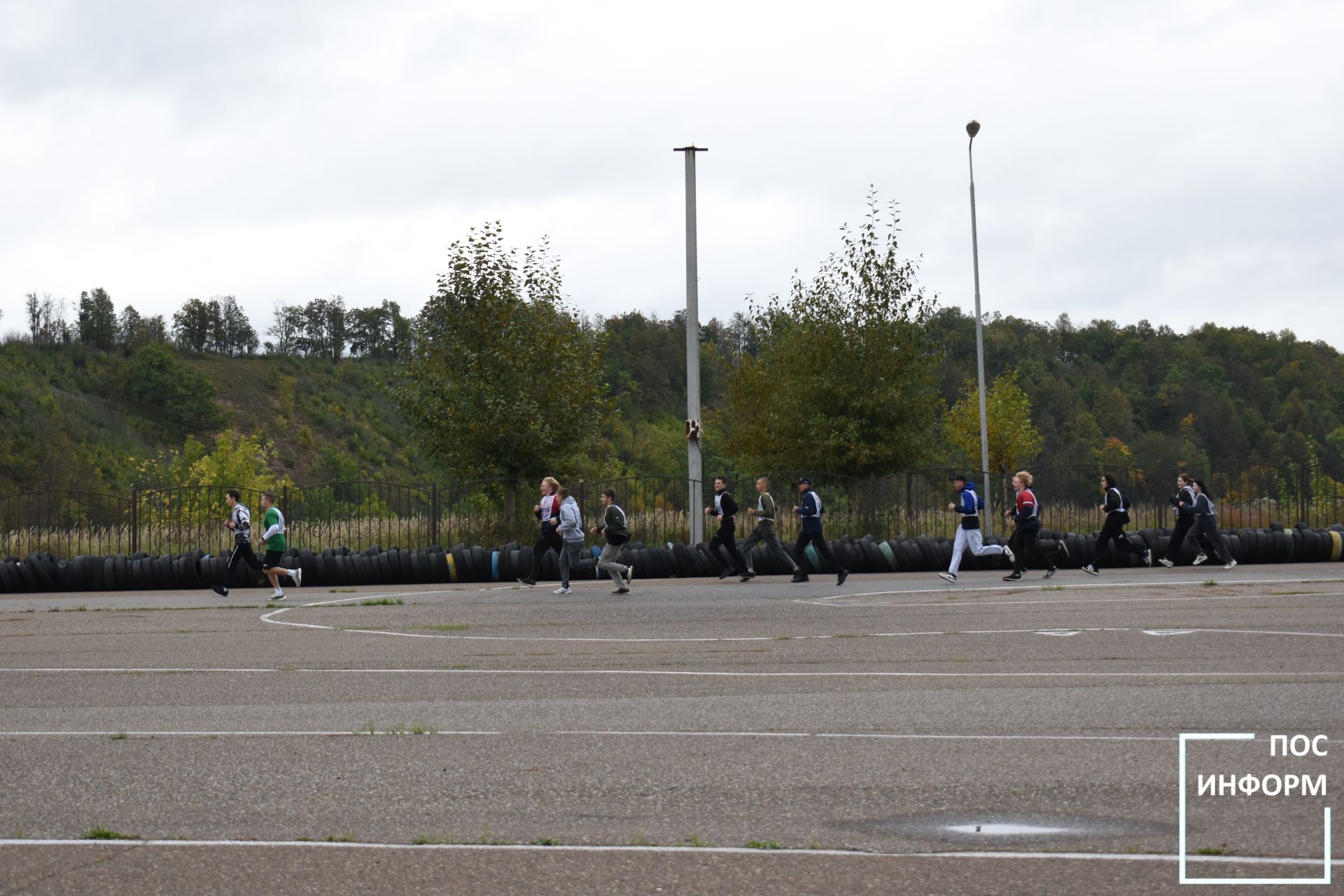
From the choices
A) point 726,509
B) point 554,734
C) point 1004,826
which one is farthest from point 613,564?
point 1004,826

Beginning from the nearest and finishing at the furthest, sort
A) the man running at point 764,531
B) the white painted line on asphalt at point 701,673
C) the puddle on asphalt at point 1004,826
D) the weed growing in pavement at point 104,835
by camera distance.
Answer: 1. the puddle on asphalt at point 1004,826
2. the weed growing in pavement at point 104,835
3. the white painted line on asphalt at point 701,673
4. the man running at point 764,531

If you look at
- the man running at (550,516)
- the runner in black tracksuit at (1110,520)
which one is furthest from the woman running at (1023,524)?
the man running at (550,516)

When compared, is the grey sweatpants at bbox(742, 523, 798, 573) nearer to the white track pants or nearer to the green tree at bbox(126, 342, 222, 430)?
the white track pants

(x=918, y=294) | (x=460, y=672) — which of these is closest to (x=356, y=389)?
(x=918, y=294)

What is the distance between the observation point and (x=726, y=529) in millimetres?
23109

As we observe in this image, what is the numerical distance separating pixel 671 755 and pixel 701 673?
12.0 feet

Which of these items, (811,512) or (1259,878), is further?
(811,512)

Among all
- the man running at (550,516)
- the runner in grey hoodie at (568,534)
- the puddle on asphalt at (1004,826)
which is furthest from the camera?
the man running at (550,516)

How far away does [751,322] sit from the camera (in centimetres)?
4747

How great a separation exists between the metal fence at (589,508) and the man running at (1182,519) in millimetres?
6534

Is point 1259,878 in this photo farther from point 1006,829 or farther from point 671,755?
point 671,755

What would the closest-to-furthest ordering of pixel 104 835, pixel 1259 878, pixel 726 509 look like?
pixel 1259 878 < pixel 104 835 < pixel 726 509

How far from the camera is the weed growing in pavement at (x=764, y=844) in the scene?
5.45 m

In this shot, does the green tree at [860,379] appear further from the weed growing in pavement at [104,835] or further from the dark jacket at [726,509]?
the weed growing in pavement at [104,835]
